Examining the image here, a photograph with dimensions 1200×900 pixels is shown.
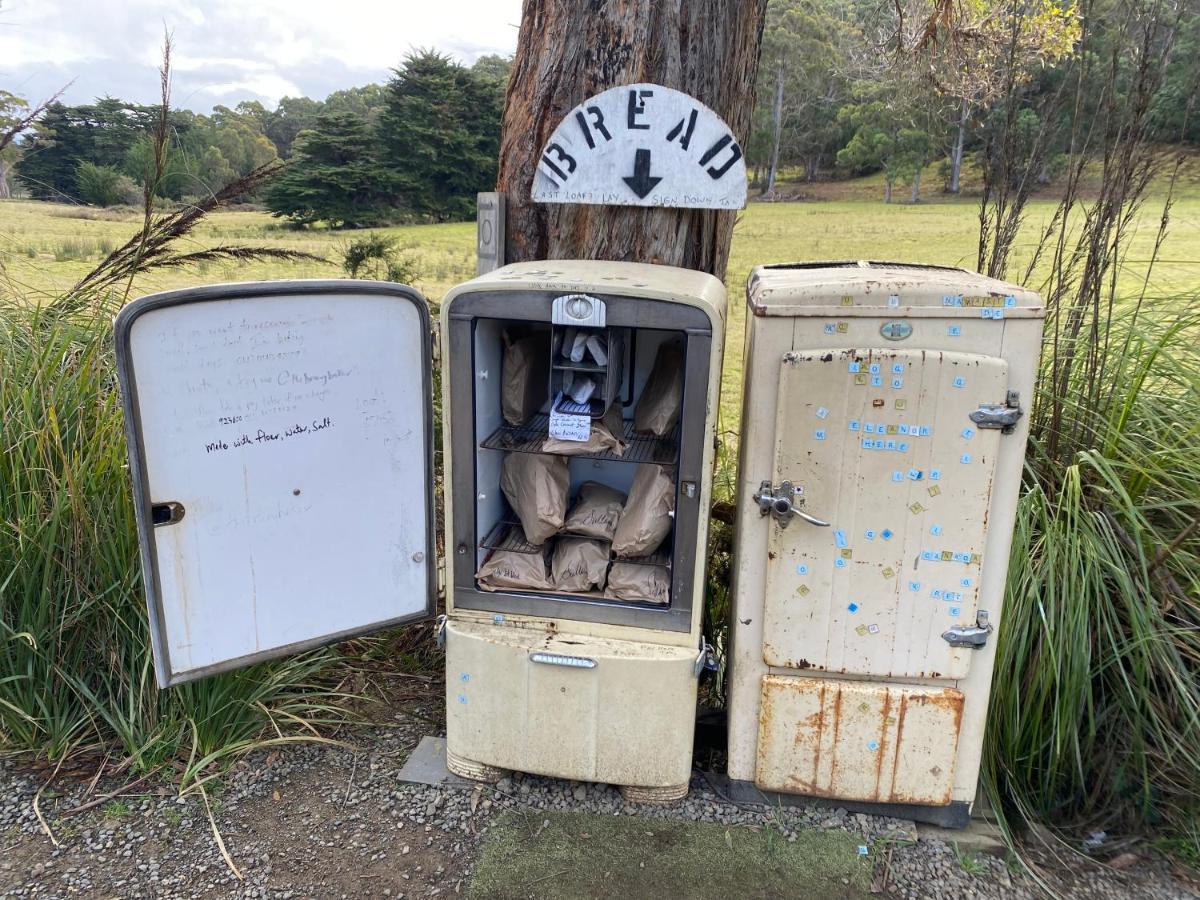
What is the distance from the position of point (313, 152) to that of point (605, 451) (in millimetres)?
11955

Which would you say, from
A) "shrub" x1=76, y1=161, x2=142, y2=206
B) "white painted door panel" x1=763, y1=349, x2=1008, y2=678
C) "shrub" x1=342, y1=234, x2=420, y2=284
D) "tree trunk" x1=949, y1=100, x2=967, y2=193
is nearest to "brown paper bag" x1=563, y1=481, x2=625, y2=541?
"white painted door panel" x1=763, y1=349, x2=1008, y2=678

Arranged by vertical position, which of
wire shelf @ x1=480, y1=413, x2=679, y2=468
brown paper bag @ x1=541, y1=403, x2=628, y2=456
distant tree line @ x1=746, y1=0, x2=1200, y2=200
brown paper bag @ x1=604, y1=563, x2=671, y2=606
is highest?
distant tree line @ x1=746, y1=0, x2=1200, y2=200

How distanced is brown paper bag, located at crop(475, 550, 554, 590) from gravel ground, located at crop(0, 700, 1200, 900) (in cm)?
64

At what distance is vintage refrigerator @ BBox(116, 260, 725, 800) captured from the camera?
2041 millimetres

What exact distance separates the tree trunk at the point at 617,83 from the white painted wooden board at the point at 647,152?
12 centimetres

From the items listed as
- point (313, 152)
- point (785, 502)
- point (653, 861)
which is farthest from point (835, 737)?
point (313, 152)

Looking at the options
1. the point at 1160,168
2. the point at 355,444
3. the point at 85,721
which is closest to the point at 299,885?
the point at 85,721

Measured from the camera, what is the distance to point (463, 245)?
916cm

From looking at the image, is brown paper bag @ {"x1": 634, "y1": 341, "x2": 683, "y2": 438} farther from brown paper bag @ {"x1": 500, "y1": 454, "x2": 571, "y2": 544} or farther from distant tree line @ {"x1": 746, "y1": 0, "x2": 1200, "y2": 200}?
distant tree line @ {"x1": 746, "y1": 0, "x2": 1200, "y2": 200}

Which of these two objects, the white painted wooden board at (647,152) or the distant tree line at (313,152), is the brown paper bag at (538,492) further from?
the distant tree line at (313,152)

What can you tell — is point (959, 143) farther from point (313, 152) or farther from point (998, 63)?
point (313, 152)

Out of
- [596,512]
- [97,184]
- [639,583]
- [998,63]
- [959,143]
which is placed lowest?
[639,583]

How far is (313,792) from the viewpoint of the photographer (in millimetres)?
2438

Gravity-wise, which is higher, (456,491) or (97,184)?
(97,184)
